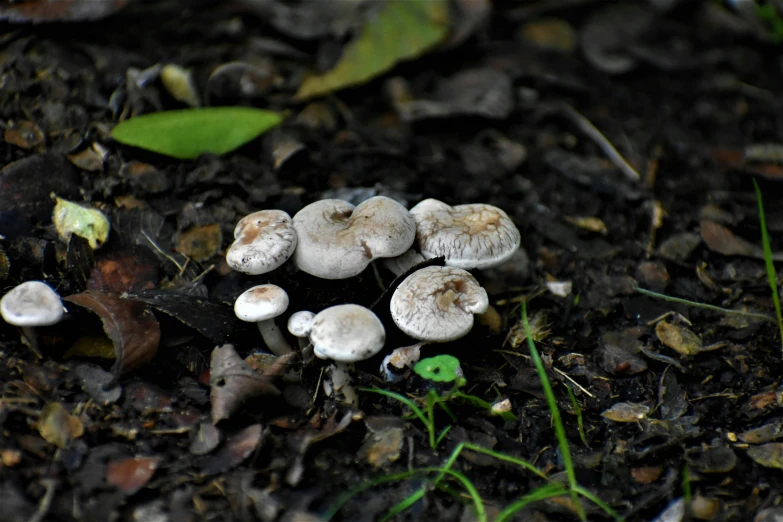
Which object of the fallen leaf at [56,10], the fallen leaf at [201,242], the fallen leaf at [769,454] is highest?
the fallen leaf at [56,10]

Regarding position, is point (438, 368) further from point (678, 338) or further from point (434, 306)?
point (678, 338)

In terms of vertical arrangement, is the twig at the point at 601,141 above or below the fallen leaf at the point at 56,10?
below

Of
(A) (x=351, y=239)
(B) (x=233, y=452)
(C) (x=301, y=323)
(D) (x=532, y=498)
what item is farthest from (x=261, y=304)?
(D) (x=532, y=498)

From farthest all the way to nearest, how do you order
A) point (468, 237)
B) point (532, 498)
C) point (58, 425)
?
point (468, 237)
point (58, 425)
point (532, 498)

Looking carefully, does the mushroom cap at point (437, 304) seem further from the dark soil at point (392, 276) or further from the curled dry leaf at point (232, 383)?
→ the curled dry leaf at point (232, 383)

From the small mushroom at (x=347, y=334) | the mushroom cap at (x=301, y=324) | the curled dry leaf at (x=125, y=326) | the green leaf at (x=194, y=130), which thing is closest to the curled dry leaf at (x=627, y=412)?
the small mushroom at (x=347, y=334)

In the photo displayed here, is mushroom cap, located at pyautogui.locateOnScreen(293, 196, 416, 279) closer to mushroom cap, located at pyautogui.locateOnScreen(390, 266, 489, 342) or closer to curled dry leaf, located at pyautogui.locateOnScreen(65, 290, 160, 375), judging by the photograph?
mushroom cap, located at pyautogui.locateOnScreen(390, 266, 489, 342)

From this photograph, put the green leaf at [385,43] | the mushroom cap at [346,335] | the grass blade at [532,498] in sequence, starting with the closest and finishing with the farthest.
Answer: the grass blade at [532,498], the mushroom cap at [346,335], the green leaf at [385,43]

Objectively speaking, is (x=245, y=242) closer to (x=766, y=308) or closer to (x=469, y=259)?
(x=469, y=259)
